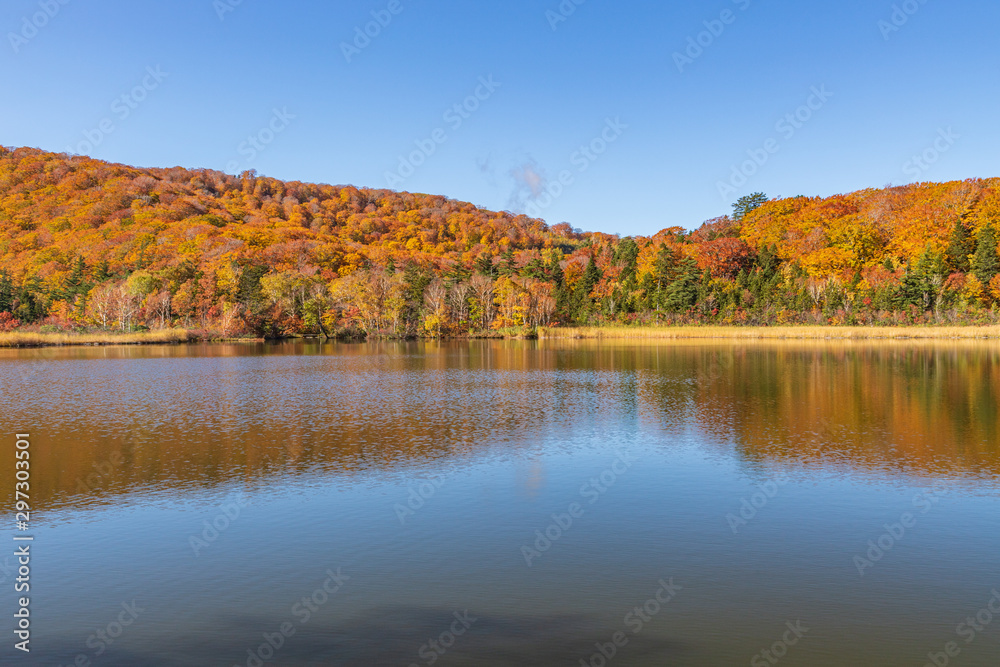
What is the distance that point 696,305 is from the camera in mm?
82562

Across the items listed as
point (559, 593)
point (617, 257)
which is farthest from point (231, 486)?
point (617, 257)

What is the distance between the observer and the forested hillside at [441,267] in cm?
7025

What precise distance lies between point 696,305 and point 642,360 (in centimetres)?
4763

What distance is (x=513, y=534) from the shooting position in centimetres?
903

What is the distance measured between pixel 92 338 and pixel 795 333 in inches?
2462

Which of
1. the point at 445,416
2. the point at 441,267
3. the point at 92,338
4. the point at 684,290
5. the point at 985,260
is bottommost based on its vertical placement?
the point at 445,416

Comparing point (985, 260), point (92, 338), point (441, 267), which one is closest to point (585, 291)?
point (441, 267)

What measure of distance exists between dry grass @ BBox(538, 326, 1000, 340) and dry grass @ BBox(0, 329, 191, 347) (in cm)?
3882

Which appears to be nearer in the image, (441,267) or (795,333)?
(795,333)

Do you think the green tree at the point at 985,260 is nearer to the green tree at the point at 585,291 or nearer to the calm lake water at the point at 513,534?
the green tree at the point at 585,291

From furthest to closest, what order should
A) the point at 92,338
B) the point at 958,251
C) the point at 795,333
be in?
the point at 958,251 < the point at 92,338 < the point at 795,333

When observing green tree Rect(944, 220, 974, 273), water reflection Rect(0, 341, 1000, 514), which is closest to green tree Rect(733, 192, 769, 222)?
green tree Rect(944, 220, 974, 273)

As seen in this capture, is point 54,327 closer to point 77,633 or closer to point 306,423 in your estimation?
point 306,423

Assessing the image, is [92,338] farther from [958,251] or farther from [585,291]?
[958,251]
